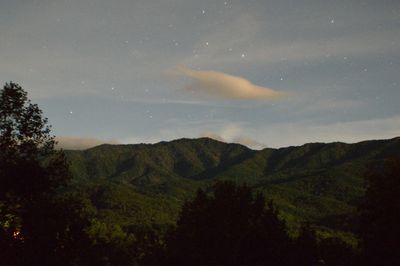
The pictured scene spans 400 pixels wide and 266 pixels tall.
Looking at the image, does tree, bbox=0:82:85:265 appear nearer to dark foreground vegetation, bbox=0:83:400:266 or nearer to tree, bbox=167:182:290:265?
dark foreground vegetation, bbox=0:83:400:266

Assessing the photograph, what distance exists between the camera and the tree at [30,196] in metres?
20.8

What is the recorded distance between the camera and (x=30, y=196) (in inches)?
914

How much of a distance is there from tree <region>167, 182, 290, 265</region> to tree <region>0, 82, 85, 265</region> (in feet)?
65.9

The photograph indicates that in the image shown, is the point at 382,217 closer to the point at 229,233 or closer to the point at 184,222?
the point at 229,233

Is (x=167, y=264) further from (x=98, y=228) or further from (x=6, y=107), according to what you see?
(x=98, y=228)

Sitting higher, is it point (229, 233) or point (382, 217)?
point (382, 217)

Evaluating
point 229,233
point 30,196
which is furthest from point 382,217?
point 30,196

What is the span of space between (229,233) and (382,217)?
17692mm

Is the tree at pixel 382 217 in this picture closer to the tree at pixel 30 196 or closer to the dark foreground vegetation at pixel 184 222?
the dark foreground vegetation at pixel 184 222

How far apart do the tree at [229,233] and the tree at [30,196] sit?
2009 centimetres

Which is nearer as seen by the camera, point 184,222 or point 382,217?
point 382,217

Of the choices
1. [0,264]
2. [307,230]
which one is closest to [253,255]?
[307,230]

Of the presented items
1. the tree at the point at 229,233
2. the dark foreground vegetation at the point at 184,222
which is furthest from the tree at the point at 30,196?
the tree at the point at 229,233

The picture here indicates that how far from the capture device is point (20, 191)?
22672 millimetres
